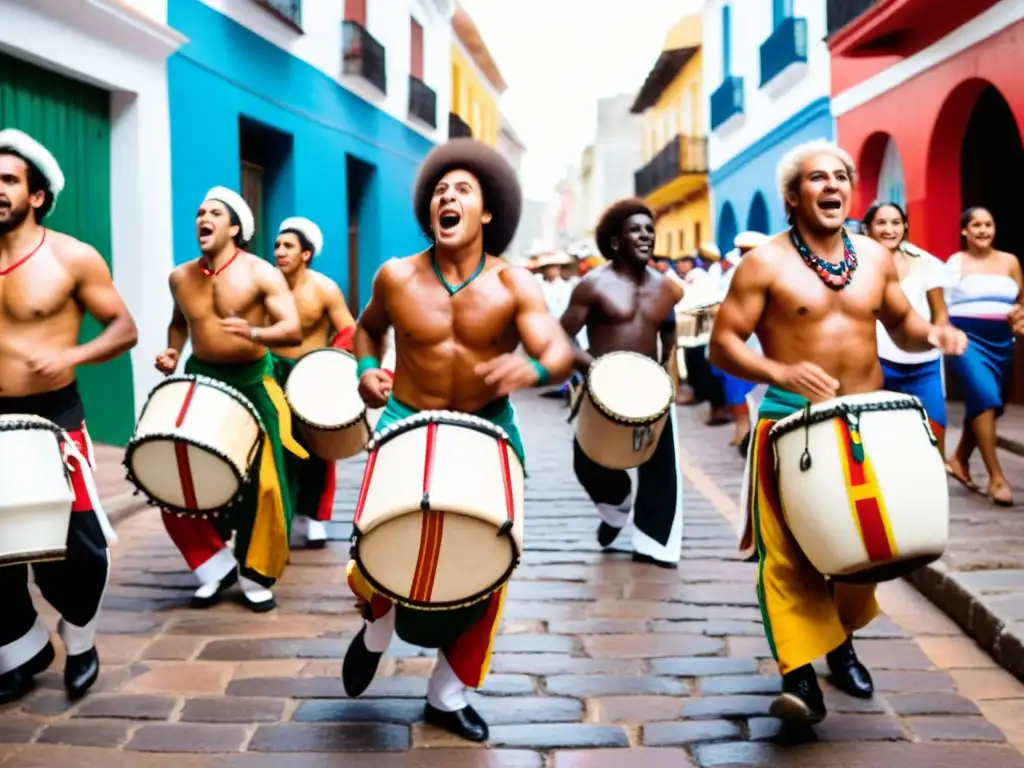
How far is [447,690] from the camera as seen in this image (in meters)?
3.71

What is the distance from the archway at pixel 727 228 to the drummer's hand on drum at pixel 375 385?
66.3 ft

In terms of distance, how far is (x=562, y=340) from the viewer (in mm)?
3602

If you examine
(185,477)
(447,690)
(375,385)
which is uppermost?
(375,385)

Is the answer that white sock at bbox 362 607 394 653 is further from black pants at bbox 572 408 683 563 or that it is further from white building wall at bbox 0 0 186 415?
white building wall at bbox 0 0 186 415

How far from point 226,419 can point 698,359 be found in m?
9.78

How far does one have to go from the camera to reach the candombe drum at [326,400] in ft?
19.6

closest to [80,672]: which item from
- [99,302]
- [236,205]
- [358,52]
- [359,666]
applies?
[359,666]

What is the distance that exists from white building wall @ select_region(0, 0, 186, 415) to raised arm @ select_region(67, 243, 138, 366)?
5259 millimetres

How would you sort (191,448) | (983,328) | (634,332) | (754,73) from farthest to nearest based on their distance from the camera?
(754,73) < (983,328) < (634,332) < (191,448)

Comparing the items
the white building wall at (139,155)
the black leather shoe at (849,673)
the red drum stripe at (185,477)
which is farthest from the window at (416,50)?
the black leather shoe at (849,673)

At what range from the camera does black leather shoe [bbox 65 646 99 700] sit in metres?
4.05

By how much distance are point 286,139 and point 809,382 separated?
11.3 meters

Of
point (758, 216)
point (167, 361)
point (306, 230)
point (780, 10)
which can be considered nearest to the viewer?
point (167, 361)

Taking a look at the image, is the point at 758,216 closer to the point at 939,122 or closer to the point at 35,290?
the point at 939,122
